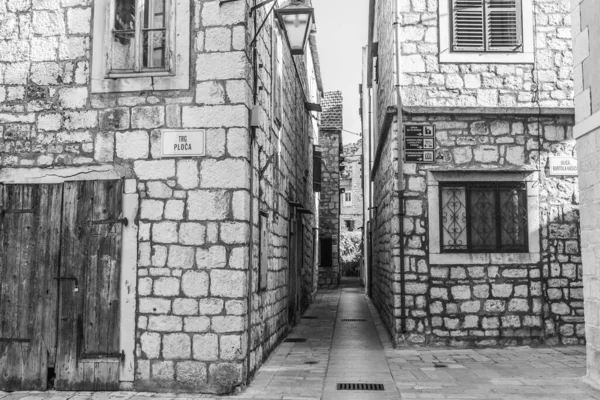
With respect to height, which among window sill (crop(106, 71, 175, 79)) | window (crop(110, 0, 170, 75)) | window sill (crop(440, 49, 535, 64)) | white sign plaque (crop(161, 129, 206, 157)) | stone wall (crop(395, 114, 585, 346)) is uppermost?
window sill (crop(440, 49, 535, 64))

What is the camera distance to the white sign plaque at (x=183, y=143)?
5836mm

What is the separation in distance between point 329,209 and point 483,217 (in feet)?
41.5

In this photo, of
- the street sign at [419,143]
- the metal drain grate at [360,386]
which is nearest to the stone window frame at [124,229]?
the metal drain grate at [360,386]

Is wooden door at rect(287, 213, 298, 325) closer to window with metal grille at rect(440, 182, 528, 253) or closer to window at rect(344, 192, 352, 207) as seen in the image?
window with metal grille at rect(440, 182, 528, 253)

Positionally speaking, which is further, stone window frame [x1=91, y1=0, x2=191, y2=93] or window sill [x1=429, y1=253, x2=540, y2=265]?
window sill [x1=429, y1=253, x2=540, y2=265]

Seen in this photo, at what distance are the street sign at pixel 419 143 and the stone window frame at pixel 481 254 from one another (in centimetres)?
25

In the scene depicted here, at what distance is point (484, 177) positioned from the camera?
8.25 metres

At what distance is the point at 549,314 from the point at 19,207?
6861 millimetres

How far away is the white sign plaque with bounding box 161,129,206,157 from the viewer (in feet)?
19.1

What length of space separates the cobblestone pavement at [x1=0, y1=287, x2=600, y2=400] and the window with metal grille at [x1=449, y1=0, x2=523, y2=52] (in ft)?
14.1

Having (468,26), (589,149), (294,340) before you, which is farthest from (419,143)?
(294,340)

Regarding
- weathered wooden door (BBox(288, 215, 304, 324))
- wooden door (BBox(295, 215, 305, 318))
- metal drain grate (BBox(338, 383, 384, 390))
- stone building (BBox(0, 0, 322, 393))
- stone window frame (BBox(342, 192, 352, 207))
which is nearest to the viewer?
stone building (BBox(0, 0, 322, 393))

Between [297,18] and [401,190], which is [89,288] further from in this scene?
[401,190]

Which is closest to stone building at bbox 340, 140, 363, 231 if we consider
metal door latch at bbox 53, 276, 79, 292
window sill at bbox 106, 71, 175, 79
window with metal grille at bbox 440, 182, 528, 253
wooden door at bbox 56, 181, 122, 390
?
window with metal grille at bbox 440, 182, 528, 253
